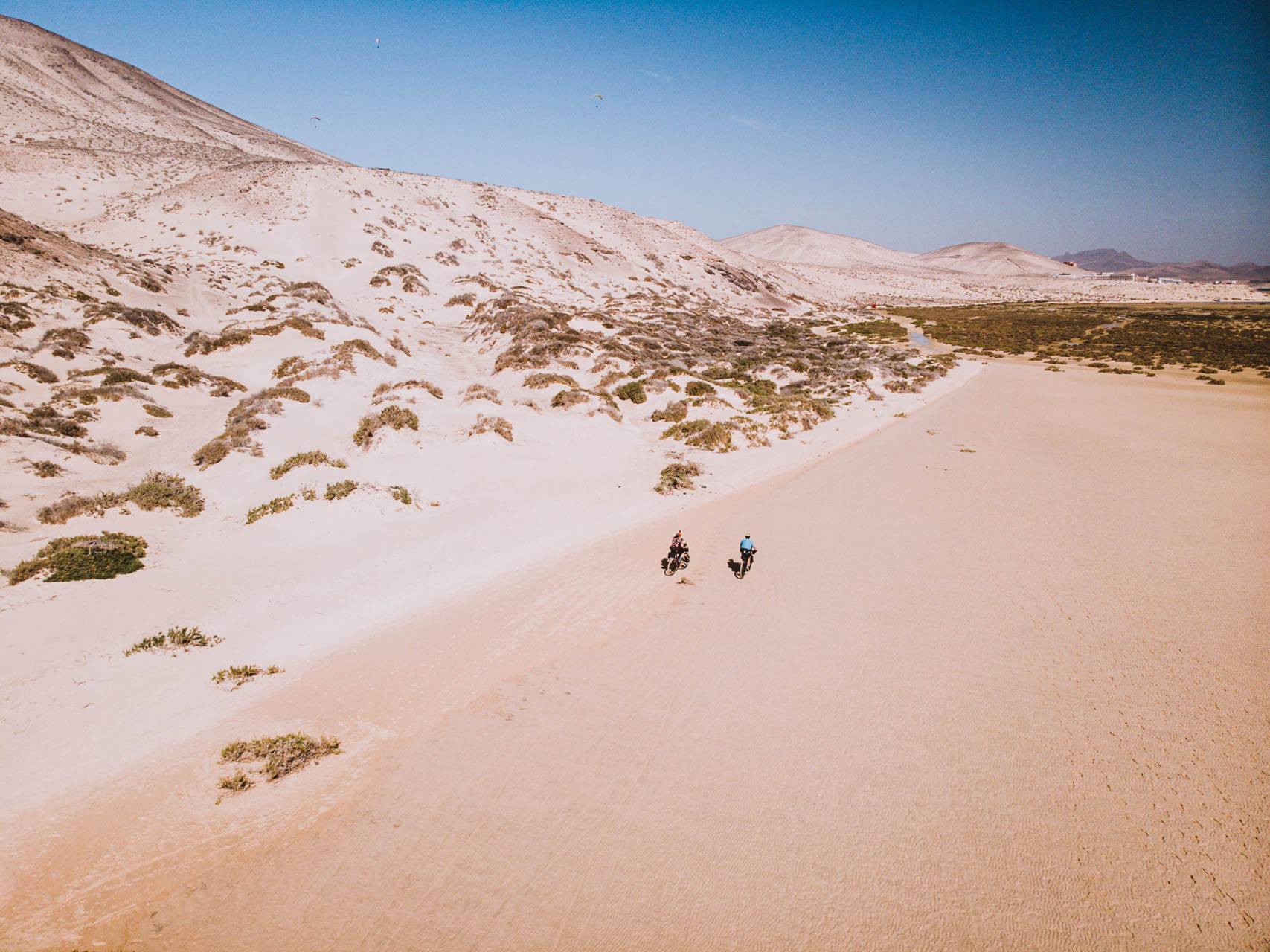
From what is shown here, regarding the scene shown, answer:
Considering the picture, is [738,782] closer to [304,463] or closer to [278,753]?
[278,753]

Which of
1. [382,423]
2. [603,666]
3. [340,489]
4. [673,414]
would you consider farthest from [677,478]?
[382,423]

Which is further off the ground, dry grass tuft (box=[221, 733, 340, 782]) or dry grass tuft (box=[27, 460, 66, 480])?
dry grass tuft (box=[27, 460, 66, 480])

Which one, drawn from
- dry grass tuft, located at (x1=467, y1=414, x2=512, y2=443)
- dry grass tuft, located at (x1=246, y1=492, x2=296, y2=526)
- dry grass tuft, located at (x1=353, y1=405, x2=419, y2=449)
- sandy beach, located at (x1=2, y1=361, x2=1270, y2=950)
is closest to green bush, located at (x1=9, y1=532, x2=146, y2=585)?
dry grass tuft, located at (x1=246, y1=492, x2=296, y2=526)

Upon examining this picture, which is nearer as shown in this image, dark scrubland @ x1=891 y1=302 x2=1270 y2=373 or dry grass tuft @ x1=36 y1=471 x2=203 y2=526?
dry grass tuft @ x1=36 y1=471 x2=203 y2=526

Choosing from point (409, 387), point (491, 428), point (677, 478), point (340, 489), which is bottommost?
point (677, 478)

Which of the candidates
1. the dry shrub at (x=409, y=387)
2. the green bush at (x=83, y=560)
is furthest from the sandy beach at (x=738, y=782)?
the dry shrub at (x=409, y=387)

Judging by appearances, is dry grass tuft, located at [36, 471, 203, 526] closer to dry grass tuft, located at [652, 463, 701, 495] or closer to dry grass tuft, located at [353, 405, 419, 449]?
dry grass tuft, located at [353, 405, 419, 449]
